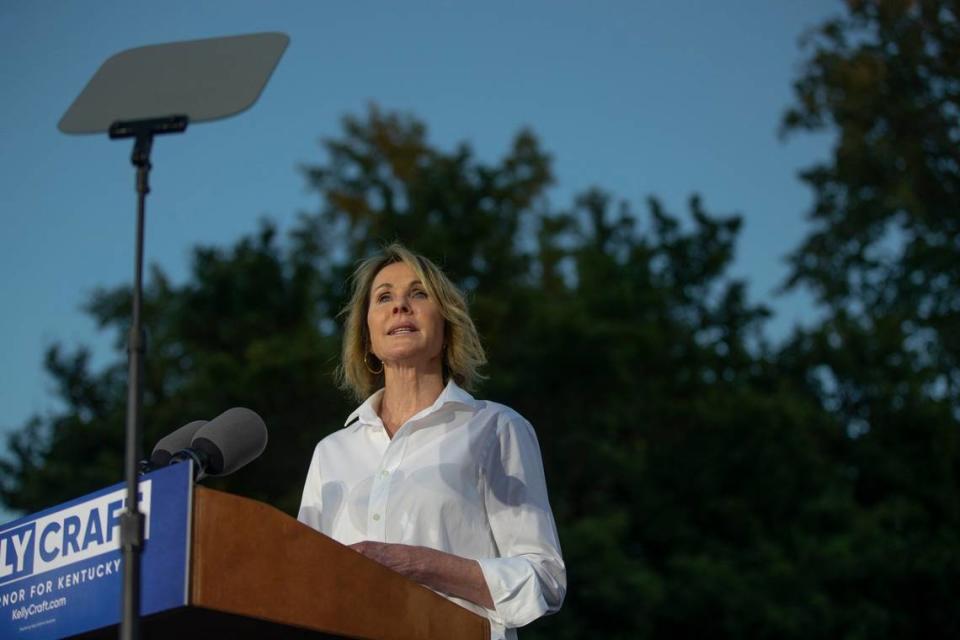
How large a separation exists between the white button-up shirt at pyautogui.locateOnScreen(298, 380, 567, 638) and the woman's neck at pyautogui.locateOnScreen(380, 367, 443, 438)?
69mm

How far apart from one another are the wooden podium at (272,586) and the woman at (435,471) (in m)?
0.33

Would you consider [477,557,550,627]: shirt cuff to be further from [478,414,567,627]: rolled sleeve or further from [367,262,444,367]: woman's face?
[367,262,444,367]: woman's face

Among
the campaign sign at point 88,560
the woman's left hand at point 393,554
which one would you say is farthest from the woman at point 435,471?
the campaign sign at point 88,560

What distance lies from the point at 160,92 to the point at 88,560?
2.90 ft

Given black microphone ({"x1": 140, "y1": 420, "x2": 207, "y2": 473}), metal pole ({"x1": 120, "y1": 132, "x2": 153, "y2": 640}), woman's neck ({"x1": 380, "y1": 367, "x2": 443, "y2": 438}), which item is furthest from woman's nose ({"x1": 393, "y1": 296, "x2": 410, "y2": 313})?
metal pole ({"x1": 120, "y1": 132, "x2": 153, "y2": 640})

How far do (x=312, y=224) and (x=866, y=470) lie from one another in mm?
10702

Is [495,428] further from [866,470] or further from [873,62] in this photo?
[873,62]

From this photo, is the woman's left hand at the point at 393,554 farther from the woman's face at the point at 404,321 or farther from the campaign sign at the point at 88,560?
the woman's face at the point at 404,321

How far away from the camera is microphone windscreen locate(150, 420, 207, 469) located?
8.28 feet

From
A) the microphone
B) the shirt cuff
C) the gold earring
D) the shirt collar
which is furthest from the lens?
the gold earring

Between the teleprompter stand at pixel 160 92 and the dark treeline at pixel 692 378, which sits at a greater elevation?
the dark treeline at pixel 692 378

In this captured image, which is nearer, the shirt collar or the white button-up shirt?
the white button-up shirt

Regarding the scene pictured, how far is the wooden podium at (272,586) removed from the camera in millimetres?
2094

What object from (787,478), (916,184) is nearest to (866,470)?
(787,478)
